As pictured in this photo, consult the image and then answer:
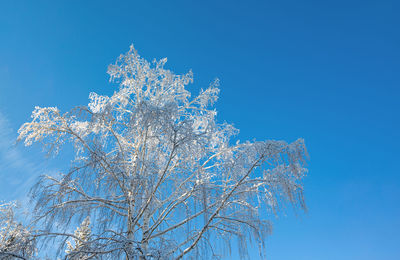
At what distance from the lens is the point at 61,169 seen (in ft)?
17.5

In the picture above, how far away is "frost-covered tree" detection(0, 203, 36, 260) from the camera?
4.05 meters

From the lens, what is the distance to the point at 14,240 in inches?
177

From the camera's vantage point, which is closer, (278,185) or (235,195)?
(278,185)

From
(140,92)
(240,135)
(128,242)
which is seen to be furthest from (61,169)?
(240,135)

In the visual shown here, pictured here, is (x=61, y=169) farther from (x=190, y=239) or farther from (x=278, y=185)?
(x=278, y=185)

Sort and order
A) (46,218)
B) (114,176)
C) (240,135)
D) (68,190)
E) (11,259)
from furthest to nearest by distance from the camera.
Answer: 1. (240,135)
2. (68,190)
3. (46,218)
4. (114,176)
5. (11,259)

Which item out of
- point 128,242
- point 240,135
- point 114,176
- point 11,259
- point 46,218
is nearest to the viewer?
point 128,242

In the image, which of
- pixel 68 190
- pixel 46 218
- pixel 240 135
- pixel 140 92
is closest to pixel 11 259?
pixel 46 218

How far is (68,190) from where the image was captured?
5293mm

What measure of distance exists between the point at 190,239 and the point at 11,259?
2.68 metres

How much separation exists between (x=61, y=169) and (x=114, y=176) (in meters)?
1.51

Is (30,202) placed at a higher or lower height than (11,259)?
higher

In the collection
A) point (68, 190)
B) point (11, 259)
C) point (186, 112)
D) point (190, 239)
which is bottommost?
point (11, 259)

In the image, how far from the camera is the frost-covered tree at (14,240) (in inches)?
159
